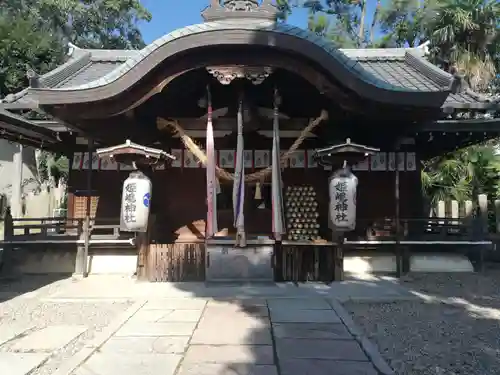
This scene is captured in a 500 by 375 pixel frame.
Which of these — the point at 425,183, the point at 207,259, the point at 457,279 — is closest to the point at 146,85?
the point at 207,259

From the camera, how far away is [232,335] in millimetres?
5082

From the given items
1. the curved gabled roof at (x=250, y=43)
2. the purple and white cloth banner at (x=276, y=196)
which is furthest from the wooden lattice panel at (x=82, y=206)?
the purple and white cloth banner at (x=276, y=196)

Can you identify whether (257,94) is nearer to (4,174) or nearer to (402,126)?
(402,126)

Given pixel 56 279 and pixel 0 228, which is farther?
pixel 0 228

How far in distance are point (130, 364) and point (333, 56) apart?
5.79 m

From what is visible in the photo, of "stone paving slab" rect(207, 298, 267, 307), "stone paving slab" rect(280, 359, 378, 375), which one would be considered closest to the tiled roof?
"stone paving slab" rect(207, 298, 267, 307)

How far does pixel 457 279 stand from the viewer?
29.6ft

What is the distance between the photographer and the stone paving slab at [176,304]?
646cm

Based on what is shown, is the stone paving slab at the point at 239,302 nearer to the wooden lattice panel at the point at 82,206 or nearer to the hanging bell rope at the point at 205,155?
the hanging bell rope at the point at 205,155

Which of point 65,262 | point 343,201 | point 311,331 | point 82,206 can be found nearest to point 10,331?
point 311,331

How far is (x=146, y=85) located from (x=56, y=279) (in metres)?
4.87

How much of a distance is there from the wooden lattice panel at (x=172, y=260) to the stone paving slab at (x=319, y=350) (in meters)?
3.88

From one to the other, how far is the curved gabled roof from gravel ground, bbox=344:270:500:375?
3.55 meters

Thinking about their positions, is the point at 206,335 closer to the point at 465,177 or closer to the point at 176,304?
the point at 176,304
